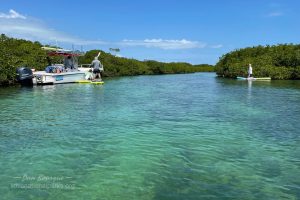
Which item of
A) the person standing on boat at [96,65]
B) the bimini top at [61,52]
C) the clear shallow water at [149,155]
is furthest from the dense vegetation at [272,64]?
the clear shallow water at [149,155]

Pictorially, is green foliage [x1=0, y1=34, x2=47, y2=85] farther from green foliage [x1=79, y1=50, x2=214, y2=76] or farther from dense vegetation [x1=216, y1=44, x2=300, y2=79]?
dense vegetation [x1=216, y1=44, x2=300, y2=79]

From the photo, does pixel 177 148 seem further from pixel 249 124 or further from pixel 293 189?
pixel 249 124

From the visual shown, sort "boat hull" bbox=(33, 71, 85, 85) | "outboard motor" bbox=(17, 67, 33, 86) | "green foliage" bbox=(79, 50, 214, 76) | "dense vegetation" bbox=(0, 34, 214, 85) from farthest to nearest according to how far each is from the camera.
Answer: "green foliage" bbox=(79, 50, 214, 76) → "dense vegetation" bbox=(0, 34, 214, 85) → "boat hull" bbox=(33, 71, 85, 85) → "outboard motor" bbox=(17, 67, 33, 86)

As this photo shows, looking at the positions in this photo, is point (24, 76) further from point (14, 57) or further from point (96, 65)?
point (96, 65)

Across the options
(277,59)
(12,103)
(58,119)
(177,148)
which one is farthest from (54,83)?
(277,59)

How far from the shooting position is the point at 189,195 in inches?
273

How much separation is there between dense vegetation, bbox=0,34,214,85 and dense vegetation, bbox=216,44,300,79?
19.8 metres

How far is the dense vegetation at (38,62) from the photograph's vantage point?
34625mm

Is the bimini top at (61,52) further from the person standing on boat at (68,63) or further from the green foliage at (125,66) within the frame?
the green foliage at (125,66)

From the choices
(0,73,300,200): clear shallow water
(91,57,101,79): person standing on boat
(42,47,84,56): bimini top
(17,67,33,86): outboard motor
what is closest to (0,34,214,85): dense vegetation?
(17,67,33,86): outboard motor

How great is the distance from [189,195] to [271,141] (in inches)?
211

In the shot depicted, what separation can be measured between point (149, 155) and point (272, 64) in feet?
172

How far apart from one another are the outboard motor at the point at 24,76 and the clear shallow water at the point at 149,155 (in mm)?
16812

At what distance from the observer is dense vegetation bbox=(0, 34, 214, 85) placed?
114ft
